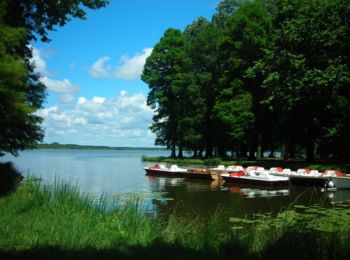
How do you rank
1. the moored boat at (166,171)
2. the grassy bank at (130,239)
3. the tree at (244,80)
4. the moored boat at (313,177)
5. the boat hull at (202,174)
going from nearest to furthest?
the grassy bank at (130,239), the moored boat at (313,177), the boat hull at (202,174), the moored boat at (166,171), the tree at (244,80)

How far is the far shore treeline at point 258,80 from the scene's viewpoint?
3641 cm

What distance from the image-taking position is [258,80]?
51.5 metres

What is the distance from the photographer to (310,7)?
38188mm

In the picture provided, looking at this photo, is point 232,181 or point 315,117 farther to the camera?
point 315,117

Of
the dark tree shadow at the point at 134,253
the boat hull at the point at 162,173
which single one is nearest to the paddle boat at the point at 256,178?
the boat hull at the point at 162,173

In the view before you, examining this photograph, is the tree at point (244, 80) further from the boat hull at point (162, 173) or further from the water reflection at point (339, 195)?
the water reflection at point (339, 195)

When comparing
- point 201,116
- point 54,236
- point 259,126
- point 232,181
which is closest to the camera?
point 54,236

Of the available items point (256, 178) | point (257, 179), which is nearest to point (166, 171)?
point (256, 178)

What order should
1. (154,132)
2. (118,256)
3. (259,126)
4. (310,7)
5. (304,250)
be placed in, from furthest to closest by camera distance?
(154,132)
(259,126)
(310,7)
(304,250)
(118,256)

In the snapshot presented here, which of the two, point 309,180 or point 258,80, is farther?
point 258,80

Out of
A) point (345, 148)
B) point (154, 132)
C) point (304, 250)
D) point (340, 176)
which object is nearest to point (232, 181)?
point (340, 176)

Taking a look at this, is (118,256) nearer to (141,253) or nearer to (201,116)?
(141,253)

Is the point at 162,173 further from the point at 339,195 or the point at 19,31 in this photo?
the point at 19,31

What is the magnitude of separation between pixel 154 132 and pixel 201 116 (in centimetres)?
1160
